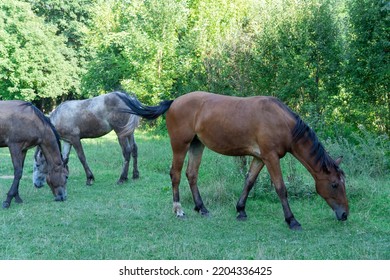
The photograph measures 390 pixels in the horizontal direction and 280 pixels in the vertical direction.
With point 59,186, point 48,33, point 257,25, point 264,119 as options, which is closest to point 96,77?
point 48,33

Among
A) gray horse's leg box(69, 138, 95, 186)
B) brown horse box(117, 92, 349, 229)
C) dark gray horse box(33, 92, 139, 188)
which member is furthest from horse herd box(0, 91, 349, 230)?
dark gray horse box(33, 92, 139, 188)

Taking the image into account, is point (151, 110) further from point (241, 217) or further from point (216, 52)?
point (216, 52)

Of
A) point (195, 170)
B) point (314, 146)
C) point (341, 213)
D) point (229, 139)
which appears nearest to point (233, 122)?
point (229, 139)

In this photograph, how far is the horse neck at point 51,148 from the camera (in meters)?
8.84

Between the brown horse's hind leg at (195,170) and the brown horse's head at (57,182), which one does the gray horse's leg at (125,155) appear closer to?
the brown horse's head at (57,182)

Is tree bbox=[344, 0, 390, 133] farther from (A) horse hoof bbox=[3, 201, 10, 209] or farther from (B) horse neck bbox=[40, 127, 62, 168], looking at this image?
(A) horse hoof bbox=[3, 201, 10, 209]

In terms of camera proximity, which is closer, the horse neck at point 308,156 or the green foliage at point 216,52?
the horse neck at point 308,156

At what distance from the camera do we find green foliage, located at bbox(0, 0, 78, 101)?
35188mm

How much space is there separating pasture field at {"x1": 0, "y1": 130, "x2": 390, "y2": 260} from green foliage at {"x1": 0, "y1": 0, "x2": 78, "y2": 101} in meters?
26.7

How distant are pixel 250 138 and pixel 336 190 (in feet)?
4.78

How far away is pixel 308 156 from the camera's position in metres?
6.93

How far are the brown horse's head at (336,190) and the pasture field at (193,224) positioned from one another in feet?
0.71

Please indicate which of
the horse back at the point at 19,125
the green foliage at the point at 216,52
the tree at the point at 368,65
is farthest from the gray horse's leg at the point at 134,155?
the tree at the point at 368,65

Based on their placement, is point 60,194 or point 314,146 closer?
point 314,146
